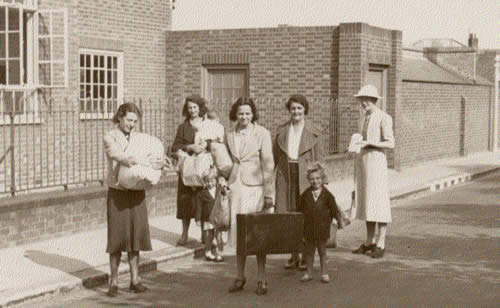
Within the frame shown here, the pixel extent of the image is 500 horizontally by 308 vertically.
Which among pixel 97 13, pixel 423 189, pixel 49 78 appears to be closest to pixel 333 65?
pixel 423 189

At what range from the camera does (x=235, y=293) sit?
8.33 m

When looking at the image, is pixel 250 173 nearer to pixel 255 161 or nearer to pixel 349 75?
pixel 255 161

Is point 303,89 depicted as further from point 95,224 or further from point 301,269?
point 301,269

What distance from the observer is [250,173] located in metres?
8.60

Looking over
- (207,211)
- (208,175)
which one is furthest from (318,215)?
(207,211)

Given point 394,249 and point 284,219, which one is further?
point 394,249

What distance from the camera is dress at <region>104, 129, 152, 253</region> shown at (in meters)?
8.19

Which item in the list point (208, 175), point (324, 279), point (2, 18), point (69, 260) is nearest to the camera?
point (324, 279)

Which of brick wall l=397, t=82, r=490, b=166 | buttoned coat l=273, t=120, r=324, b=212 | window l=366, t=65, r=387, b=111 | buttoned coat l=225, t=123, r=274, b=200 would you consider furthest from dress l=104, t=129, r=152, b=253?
brick wall l=397, t=82, r=490, b=166

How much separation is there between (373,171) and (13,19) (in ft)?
24.0

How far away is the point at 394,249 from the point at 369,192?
0.92 metres

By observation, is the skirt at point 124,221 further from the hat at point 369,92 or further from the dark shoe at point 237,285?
the hat at point 369,92

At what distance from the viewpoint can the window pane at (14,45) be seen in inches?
574

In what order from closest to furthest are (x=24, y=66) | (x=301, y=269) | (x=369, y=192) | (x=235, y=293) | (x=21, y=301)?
(x=21, y=301), (x=235, y=293), (x=301, y=269), (x=369, y=192), (x=24, y=66)
